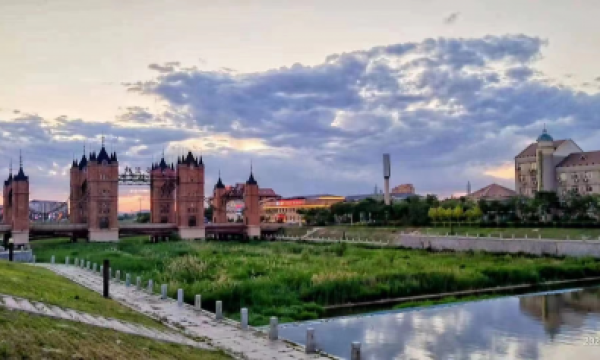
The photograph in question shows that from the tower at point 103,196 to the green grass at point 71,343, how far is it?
5837 cm

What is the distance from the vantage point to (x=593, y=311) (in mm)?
22500

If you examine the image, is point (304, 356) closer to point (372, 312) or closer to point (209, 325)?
point (209, 325)

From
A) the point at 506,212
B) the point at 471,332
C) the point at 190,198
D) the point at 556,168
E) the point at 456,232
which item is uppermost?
the point at 556,168

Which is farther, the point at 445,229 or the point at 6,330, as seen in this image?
the point at 445,229

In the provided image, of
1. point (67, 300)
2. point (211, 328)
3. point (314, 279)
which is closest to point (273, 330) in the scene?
point (211, 328)

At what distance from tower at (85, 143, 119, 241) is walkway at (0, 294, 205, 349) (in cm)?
5582

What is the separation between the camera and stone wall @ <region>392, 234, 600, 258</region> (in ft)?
130

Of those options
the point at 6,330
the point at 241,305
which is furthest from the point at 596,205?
the point at 6,330

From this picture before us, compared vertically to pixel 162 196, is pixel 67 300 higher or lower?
lower

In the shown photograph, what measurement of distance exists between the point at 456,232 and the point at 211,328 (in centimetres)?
4547

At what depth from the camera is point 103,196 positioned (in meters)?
70.8

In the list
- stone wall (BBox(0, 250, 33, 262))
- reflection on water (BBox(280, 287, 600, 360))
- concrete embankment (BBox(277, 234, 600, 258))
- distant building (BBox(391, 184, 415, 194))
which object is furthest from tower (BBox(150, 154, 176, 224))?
distant building (BBox(391, 184, 415, 194))

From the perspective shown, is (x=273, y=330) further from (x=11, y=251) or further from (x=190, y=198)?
(x=190, y=198)

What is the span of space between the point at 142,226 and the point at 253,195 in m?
18.5
